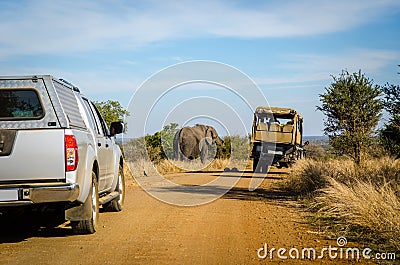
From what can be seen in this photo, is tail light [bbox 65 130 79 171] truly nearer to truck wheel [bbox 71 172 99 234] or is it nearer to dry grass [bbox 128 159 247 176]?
truck wheel [bbox 71 172 99 234]

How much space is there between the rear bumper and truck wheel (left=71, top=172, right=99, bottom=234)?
2.98 ft

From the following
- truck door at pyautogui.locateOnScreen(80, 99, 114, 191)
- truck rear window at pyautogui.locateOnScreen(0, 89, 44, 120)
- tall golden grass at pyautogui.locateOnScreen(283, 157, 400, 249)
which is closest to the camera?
truck rear window at pyautogui.locateOnScreen(0, 89, 44, 120)

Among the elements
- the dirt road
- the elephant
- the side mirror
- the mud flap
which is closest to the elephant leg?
the elephant

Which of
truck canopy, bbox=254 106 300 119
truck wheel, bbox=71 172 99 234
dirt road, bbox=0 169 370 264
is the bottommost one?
dirt road, bbox=0 169 370 264

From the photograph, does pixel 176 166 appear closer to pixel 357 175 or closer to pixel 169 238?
pixel 357 175

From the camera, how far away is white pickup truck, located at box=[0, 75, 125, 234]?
292 inches

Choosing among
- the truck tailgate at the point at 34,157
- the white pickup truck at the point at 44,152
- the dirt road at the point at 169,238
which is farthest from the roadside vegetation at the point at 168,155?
the truck tailgate at the point at 34,157

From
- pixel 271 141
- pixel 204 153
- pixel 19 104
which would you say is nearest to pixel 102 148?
pixel 19 104

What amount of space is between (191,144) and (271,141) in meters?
10.7

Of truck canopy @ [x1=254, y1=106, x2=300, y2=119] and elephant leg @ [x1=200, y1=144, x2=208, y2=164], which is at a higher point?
truck canopy @ [x1=254, y1=106, x2=300, y2=119]

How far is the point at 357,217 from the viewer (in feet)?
30.3

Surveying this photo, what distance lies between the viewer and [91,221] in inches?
340

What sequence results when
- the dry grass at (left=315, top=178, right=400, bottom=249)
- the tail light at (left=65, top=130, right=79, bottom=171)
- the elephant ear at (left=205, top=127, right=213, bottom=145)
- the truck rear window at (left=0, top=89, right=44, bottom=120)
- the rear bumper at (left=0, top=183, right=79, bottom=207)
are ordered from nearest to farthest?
1. the rear bumper at (left=0, top=183, right=79, bottom=207)
2. the tail light at (left=65, top=130, right=79, bottom=171)
3. the truck rear window at (left=0, top=89, right=44, bottom=120)
4. the dry grass at (left=315, top=178, right=400, bottom=249)
5. the elephant ear at (left=205, top=127, right=213, bottom=145)

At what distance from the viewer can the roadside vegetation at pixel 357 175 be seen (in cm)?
874
